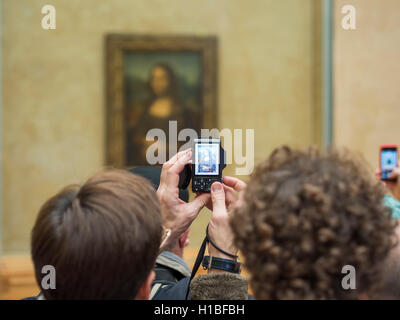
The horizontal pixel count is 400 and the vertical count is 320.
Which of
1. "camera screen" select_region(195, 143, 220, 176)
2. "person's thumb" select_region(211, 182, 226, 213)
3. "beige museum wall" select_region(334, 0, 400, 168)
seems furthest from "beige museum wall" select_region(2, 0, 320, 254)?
"person's thumb" select_region(211, 182, 226, 213)

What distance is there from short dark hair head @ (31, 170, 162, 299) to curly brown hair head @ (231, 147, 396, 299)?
1.03 feet

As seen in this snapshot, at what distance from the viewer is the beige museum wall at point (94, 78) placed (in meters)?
6.49

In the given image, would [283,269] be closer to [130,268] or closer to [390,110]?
[130,268]

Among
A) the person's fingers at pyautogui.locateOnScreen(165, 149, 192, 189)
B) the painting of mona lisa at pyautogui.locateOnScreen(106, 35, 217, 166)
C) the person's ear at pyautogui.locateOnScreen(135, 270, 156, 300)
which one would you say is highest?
the painting of mona lisa at pyautogui.locateOnScreen(106, 35, 217, 166)

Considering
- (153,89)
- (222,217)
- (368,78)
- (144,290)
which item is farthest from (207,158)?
(368,78)

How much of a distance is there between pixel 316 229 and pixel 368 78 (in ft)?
19.4

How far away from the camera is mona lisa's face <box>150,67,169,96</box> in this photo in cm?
677

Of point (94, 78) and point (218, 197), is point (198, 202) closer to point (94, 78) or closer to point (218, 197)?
point (218, 197)

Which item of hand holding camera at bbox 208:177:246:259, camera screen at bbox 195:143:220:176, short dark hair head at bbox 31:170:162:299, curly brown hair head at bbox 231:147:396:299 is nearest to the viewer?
curly brown hair head at bbox 231:147:396:299

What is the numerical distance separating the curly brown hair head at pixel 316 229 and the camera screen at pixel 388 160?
7.84ft

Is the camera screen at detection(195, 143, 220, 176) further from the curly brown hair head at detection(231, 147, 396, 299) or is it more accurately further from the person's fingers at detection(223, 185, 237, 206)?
the curly brown hair head at detection(231, 147, 396, 299)
